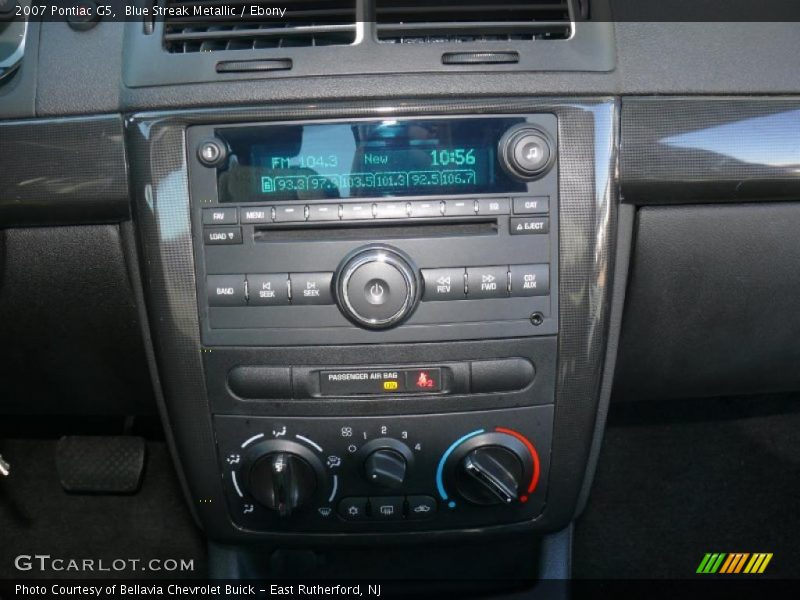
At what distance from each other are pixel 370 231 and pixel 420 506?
0.44 meters

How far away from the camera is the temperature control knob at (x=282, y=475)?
1.23 m

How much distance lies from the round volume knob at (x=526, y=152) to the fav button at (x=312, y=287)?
0.29m

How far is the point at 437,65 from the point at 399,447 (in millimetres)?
542

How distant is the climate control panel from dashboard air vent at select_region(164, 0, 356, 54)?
1.76 feet

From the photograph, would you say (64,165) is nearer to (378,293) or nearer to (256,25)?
(256,25)

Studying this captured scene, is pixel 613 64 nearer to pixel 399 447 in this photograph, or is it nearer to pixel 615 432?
pixel 399 447

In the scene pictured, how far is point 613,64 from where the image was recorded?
3.87 ft

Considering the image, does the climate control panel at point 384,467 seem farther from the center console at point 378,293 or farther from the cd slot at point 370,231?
the cd slot at point 370,231

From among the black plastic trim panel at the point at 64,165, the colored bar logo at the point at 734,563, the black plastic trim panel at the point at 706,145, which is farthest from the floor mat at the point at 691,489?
the black plastic trim panel at the point at 64,165

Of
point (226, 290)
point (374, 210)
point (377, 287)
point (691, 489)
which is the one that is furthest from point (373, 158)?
point (691, 489)

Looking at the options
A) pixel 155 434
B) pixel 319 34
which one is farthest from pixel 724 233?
pixel 155 434

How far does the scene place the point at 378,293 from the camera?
3.81 ft

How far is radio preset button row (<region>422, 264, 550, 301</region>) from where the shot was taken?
3.85ft

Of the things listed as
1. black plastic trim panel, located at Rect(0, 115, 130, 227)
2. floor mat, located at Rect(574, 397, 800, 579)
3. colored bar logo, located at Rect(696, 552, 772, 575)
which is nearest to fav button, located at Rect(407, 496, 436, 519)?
black plastic trim panel, located at Rect(0, 115, 130, 227)
